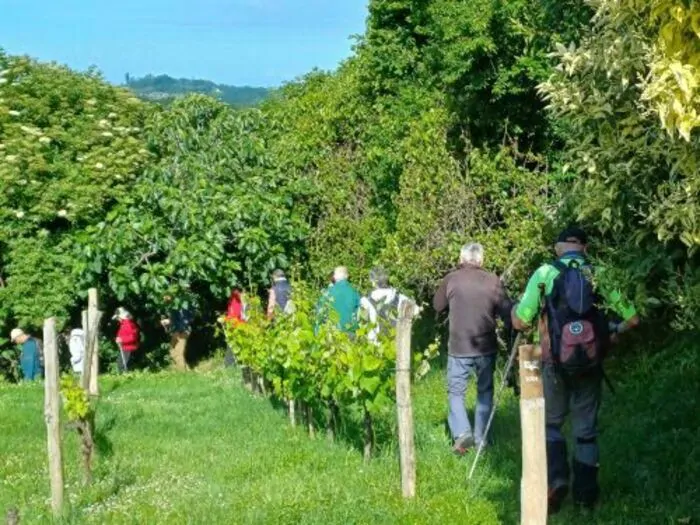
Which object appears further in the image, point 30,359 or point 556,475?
point 30,359

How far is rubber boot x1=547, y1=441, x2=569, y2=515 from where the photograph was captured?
9.32 m

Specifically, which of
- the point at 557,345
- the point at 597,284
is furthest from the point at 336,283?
the point at 597,284

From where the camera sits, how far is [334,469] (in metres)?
11.2

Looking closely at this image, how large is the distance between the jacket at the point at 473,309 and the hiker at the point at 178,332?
15.1 metres

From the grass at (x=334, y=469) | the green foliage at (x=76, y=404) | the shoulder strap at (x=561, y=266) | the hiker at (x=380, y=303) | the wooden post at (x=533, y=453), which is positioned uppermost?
the shoulder strap at (x=561, y=266)

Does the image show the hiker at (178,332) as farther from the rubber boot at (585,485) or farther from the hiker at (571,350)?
the rubber boot at (585,485)

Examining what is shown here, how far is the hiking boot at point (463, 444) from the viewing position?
11.8 meters

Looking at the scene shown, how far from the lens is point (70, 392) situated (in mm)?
11695

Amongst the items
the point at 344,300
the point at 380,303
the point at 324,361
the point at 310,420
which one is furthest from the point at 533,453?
the point at 344,300

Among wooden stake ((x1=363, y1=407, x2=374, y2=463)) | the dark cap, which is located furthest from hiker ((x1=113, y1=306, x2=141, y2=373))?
the dark cap

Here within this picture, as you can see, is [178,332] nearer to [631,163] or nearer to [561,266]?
[561,266]

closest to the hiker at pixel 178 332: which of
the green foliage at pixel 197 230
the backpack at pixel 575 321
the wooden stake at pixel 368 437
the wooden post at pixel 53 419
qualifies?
the green foliage at pixel 197 230

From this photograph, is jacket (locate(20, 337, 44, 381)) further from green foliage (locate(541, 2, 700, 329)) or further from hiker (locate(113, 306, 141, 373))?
green foliage (locate(541, 2, 700, 329))

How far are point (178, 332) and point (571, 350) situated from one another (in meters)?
19.1
